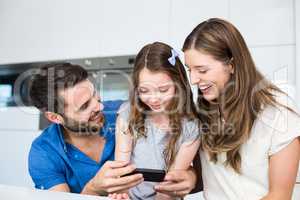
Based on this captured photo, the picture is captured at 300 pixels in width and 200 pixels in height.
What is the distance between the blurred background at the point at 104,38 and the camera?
65.9 inches

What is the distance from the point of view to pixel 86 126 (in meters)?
1.27

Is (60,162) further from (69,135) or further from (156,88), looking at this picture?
(156,88)

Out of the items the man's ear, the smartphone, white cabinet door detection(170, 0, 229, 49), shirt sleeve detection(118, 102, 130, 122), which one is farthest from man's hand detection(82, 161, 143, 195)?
white cabinet door detection(170, 0, 229, 49)

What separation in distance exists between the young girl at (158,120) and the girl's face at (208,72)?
0.38ft

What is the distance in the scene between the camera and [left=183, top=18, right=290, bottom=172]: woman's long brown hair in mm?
896

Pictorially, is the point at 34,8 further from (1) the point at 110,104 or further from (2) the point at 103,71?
(1) the point at 110,104

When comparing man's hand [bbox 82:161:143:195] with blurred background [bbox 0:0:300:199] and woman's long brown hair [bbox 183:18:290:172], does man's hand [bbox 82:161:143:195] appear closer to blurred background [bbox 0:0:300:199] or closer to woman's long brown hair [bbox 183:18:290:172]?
woman's long brown hair [bbox 183:18:290:172]

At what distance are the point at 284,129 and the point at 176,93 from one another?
0.38m

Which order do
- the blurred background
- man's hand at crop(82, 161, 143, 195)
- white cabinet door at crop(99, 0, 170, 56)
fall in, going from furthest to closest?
white cabinet door at crop(99, 0, 170, 56)
the blurred background
man's hand at crop(82, 161, 143, 195)

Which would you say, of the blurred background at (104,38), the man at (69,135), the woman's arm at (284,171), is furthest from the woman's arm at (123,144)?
the blurred background at (104,38)

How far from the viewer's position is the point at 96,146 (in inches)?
51.2

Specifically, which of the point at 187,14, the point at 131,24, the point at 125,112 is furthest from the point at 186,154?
the point at 131,24

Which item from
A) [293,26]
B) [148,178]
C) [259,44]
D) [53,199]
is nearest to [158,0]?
[259,44]

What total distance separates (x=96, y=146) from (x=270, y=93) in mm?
717
